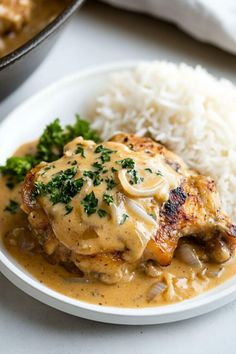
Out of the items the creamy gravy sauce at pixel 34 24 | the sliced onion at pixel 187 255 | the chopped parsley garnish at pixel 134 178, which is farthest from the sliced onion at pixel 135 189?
the creamy gravy sauce at pixel 34 24

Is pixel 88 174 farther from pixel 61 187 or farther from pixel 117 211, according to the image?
pixel 117 211

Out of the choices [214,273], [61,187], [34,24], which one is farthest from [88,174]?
[34,24]

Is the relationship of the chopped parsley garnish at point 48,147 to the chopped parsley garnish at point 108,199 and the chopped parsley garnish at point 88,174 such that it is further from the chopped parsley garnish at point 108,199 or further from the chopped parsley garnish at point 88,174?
the chopped parsley garnish at point 108,199

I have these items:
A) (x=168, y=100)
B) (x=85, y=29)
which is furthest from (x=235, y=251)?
(x=85, y=29)

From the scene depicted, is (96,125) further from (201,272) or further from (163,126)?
(201,272)

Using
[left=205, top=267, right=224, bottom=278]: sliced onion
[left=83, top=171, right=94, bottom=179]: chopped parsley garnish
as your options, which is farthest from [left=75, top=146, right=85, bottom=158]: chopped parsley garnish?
[left=205, top=267, right=224, bottom=278]: sliced onion

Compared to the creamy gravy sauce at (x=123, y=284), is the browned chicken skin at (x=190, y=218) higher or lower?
higher
